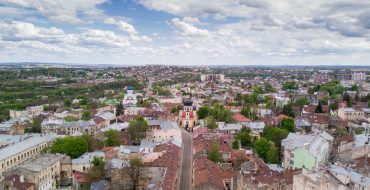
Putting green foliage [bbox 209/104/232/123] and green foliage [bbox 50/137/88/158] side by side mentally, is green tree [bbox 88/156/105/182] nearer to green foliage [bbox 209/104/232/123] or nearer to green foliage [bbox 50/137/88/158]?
green foliage [bbox 50/137/88/158]

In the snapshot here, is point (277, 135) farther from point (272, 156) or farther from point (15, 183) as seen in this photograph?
point (15, 183)

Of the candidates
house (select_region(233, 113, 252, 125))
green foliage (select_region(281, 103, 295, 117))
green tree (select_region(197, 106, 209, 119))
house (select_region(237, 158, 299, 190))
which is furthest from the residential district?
green foliage (select_region(281, 103, 295, 117))

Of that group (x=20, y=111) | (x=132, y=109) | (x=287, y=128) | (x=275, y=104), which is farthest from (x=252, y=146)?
(x=20, y=111)

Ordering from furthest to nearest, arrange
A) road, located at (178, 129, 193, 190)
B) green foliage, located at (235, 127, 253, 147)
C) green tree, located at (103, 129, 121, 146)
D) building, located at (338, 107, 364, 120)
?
building, located at (338, 107, 364, 120) → green foliage, located at (235, 127, 253, 147) → green tree, located at (103, 129, 121, 146) → road, located at (178, 129, 193, 190)

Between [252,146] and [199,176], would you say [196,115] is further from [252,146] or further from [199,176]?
[199,176]

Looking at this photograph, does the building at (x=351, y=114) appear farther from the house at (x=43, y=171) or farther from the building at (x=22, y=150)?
the house at (x=43, y=171)
